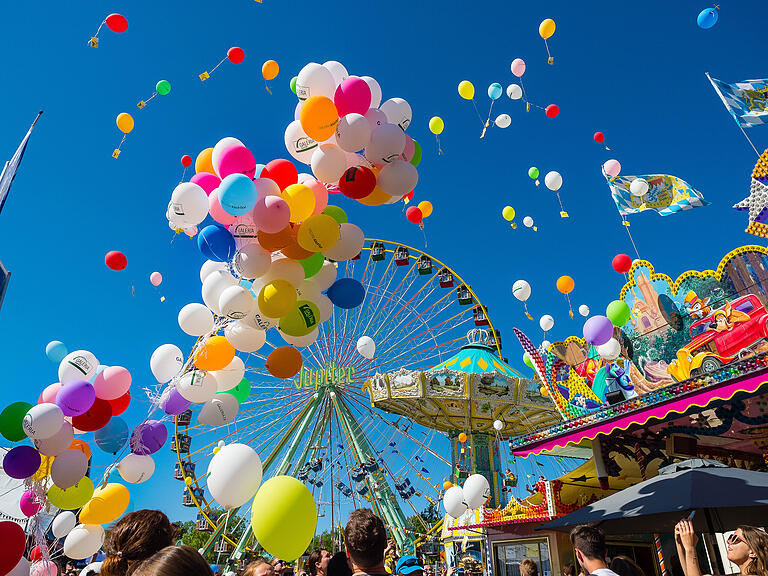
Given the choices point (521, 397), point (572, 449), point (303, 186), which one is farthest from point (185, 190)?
point (521, 397)

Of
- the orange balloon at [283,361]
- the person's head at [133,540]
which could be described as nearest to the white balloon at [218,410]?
the orange balloon at [283,361]

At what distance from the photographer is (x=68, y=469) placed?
4.22 meters

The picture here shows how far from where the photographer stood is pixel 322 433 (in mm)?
15000

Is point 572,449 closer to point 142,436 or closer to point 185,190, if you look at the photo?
point 142,436

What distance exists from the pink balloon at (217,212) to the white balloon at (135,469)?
2242 millimetres

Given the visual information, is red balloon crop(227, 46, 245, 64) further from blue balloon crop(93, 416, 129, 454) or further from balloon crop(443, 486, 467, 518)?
balloon crop(443, 486, 467, 518)

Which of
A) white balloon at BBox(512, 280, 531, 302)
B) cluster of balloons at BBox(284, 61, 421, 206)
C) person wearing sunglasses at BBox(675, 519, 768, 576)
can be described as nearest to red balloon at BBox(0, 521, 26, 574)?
cluster of balloons at BBox(284, 61, 421, 206)

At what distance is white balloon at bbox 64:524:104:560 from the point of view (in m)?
4.54

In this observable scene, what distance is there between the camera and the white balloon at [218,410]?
4.83 meters

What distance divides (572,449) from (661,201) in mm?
4316

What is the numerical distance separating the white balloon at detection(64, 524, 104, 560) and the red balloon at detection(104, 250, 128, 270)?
108 inches

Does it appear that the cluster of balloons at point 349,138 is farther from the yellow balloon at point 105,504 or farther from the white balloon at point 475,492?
the white balloon at point 475,492

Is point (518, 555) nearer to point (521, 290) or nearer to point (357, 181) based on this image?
point (521, 290)

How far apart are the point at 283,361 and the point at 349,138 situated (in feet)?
6.77
